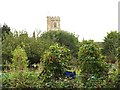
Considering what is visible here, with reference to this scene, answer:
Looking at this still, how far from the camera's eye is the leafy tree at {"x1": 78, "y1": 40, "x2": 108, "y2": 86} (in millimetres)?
9289

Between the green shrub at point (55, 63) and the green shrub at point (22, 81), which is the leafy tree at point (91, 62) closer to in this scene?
the green shrub at point (55, 63)

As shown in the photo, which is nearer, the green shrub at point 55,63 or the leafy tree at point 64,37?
the green shrub at point 55,63

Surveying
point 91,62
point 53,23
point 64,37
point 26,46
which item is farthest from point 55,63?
point 53,23

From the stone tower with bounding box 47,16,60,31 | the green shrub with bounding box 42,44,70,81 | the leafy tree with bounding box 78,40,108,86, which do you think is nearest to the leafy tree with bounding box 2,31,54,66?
the leafy tree with bounding box 78,40,108,86

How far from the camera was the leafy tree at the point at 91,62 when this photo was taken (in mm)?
9289

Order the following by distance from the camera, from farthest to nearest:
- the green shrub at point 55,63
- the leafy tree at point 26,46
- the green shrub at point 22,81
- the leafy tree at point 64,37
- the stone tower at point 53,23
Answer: the stone tower at point 53,23, the leafy tree at point 64,37, the leafy tree at point 26,46, the green shrub at point 55,63, the green shrub at point 22,81

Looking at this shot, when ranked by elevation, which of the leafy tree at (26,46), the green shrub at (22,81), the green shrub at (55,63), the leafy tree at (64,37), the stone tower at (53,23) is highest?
the stone tower at (53,23)

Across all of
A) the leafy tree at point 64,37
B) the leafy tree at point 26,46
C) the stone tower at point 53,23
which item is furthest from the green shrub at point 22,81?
the stone tower at point 53,23

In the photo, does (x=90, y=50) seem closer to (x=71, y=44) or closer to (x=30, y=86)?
(x=30, y=86)

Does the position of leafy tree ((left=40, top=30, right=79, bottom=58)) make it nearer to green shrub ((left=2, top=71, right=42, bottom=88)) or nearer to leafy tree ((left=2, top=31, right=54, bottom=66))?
leafy tree ((left=2, top=31, right=54, bottom=66))

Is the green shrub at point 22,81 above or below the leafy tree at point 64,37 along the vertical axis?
below

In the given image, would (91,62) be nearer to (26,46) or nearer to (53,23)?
(26,46)

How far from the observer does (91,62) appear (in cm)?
941

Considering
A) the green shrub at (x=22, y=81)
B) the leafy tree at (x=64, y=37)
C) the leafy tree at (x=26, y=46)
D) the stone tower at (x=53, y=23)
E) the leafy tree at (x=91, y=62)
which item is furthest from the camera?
the stone tower at (x=53, y=23)
